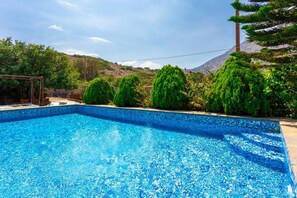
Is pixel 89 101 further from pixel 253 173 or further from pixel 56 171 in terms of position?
pixel 253 173

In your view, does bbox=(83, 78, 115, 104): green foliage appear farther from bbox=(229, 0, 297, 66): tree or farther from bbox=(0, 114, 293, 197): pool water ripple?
bbox=(229, 0, 297, 66): tree

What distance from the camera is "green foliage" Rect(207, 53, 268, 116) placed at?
6004 millimetres

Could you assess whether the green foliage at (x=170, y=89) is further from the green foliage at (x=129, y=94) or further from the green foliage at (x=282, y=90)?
the green foliage at (x=282, y=90)

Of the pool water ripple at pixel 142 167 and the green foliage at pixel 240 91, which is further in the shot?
the green foliage at pixel 240 91

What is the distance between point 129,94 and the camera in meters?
9.66

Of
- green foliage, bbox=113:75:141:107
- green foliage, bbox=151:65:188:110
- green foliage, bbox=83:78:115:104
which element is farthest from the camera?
green foliage, bbox=83:78:115:104

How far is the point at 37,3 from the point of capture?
9.21 m

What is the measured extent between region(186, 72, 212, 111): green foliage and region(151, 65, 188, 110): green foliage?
0.26m

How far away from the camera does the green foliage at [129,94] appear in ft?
31.8

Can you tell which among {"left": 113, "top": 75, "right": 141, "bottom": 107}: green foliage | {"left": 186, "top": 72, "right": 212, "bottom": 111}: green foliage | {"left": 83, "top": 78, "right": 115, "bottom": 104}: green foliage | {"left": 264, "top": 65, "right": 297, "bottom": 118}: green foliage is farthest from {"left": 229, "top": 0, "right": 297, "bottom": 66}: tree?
{"left": 83, "top": 78, "right": 115, "bottom": 104}: green foliage

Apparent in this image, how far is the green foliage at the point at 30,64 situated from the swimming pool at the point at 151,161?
8820 millimetres

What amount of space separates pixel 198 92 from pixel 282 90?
9.82 feet

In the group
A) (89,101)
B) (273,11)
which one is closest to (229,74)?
(273,11)

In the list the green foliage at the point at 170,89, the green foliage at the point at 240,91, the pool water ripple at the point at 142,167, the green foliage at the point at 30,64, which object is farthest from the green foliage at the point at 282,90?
the green foliage at the point at 30,64
